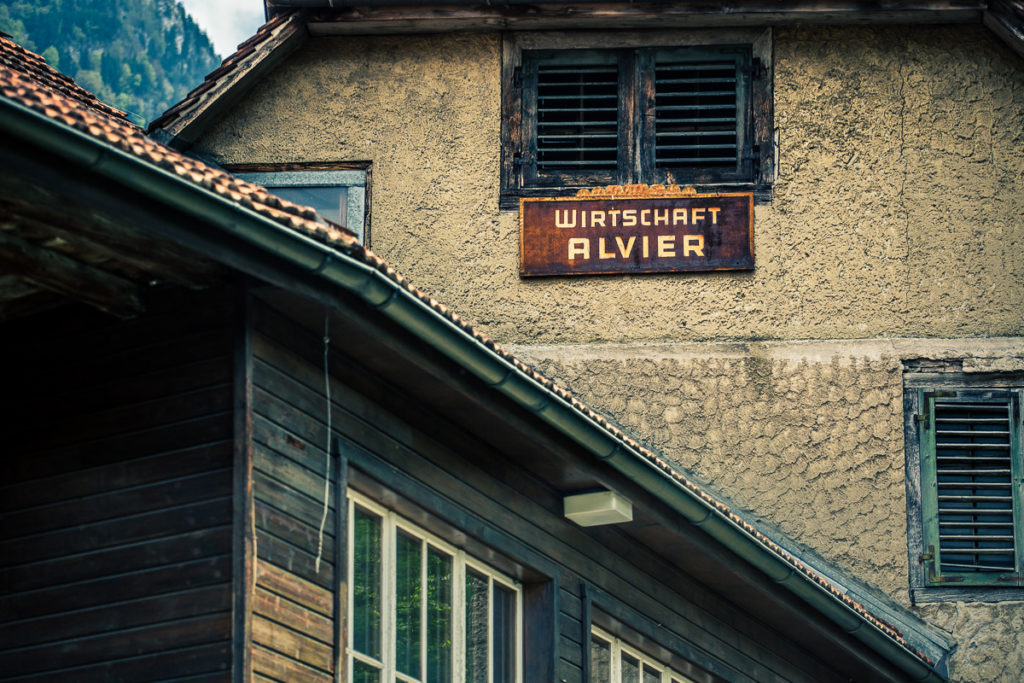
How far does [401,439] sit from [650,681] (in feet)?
9.55

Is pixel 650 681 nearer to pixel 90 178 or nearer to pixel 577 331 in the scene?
pixel 577 331

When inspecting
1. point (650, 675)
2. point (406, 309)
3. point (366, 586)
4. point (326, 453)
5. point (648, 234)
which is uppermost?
point (648, 234)

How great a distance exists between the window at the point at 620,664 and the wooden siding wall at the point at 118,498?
3.41 metres

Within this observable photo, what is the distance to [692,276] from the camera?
13.0 m

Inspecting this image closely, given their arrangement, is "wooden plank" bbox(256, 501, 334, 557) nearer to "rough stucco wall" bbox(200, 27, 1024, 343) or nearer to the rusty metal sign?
"rough stucco wall" bbox(200, 27, 1024, 343)

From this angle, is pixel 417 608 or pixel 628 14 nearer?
pixel 417 608

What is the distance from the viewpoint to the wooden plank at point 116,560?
706cm

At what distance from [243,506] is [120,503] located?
2.12ft

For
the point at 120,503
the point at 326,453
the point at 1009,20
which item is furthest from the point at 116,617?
the point at 1009,20

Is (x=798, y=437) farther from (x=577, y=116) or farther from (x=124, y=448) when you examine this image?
(x=124, y=448)

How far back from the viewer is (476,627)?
883 cm

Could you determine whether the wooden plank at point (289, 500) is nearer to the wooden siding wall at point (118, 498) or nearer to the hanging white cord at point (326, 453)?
the hanging white cord at point (326, 453)

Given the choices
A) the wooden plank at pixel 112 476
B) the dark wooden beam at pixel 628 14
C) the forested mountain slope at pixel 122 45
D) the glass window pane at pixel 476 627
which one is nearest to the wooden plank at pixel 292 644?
the wooden plank at pixel 112 476

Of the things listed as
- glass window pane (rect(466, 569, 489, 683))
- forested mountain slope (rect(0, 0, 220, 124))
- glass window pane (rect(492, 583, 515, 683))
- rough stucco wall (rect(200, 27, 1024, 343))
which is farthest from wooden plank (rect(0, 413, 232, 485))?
forested mountain slope (rect(0, 0, 220, 124))
